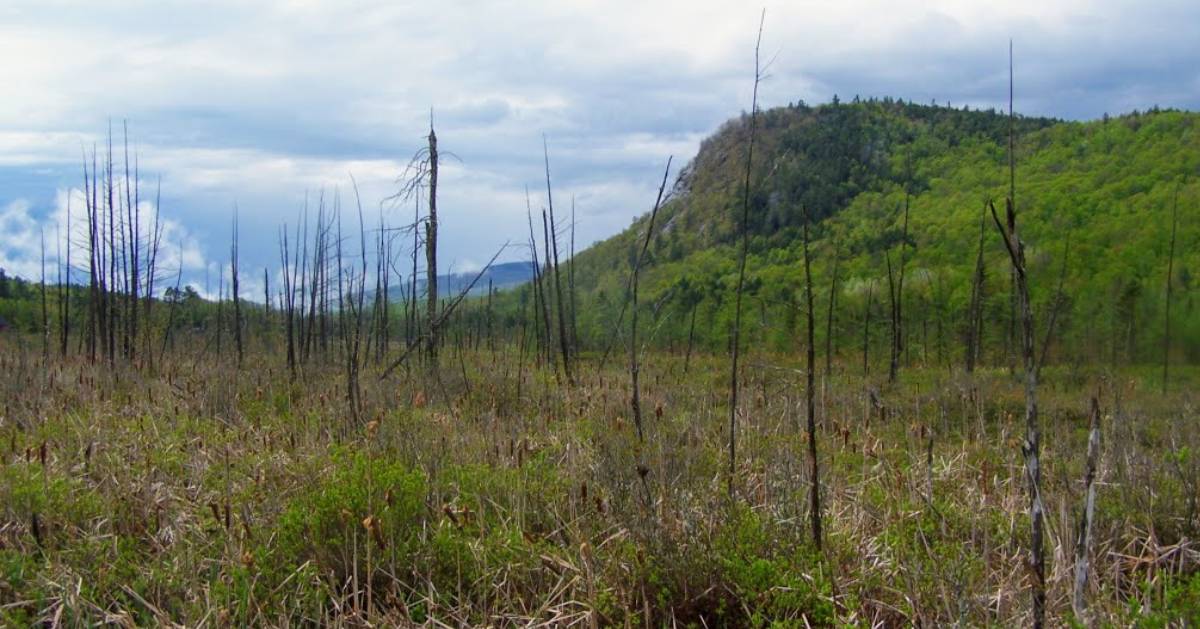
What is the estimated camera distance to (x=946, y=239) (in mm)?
35250

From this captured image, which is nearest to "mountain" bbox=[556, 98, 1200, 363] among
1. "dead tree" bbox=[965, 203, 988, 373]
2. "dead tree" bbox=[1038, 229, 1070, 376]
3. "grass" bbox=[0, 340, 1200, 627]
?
"dead tree" bbox=[1038, 229, 1070, 376]

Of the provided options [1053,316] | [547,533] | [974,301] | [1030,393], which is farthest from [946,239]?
[1030,393]

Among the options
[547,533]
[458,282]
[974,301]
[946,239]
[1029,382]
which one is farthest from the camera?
[946,239]

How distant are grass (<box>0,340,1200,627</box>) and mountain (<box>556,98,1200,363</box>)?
155cm

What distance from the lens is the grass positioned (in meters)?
3.60

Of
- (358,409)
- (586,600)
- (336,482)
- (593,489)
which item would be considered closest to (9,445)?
(358,409)

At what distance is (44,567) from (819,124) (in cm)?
6939

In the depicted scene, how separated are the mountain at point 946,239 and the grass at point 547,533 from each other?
1.55m

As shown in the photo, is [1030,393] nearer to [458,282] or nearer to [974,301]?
[974,301]

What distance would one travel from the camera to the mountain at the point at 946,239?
70.7 feet

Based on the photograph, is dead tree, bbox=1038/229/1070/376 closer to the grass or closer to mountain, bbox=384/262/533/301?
the grass

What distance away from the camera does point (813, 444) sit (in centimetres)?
392

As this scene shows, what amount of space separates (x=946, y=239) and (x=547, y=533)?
33.8m

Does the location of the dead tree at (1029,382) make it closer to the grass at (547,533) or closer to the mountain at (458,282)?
the grass at (547,533)
